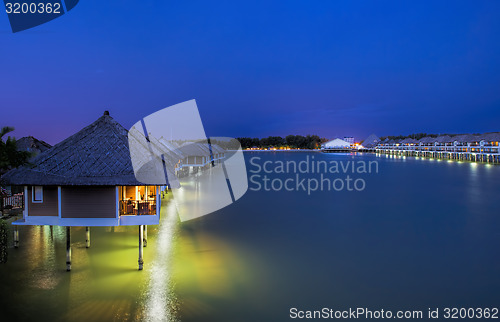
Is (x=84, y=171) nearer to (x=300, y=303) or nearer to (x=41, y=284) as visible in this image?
(x=41, y=284)

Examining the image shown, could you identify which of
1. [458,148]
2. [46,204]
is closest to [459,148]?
[458,148]

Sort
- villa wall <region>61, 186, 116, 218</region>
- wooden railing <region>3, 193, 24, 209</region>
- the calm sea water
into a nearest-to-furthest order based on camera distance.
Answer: the calm sea water < villa wall <region>61, 186, 116, 218</region> < wooden railing <region>3, 193, 24, 209</region>

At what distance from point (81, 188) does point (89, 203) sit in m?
0.50

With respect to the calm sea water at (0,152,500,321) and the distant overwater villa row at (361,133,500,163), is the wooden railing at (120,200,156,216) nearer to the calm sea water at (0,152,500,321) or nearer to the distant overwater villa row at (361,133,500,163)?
the calm sea water at (0,152,500,321)

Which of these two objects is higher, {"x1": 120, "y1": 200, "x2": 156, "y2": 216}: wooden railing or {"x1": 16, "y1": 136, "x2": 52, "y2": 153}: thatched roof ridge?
{"x1": 16, "y1": 136, "x2": 52, "y2": 153}: thatched roof ridge

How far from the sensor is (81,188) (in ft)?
32.0

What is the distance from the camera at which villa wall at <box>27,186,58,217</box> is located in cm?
988

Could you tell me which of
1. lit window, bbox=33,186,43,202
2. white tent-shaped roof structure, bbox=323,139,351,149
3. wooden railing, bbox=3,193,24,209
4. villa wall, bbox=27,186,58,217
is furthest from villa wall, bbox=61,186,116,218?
white tent-shaped roof structure, bbox=323,139,351,149

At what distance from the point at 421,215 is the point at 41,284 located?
20769 millimetres

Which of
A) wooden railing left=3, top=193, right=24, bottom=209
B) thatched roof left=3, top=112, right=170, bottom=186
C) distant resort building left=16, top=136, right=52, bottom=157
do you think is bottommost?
wooden railing left=3, top=193, right=24, bottom=209

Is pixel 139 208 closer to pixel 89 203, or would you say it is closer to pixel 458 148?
pixel 89 203

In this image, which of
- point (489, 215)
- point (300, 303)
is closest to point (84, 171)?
point (300, 303)

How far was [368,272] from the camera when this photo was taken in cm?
1177

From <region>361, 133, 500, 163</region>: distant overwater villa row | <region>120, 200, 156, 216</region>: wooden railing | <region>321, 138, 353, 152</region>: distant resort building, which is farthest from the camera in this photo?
<region>321, 138, 353, 152</region>: distant resort building
